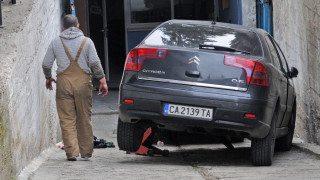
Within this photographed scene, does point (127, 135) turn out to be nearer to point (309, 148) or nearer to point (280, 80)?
point (280, 80)

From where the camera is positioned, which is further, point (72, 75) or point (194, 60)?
point (72, 75)

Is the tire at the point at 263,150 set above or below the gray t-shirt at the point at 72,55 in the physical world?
below

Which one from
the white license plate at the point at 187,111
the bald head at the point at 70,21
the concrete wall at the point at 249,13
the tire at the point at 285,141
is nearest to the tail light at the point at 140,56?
the white license plate at the point at 187,111

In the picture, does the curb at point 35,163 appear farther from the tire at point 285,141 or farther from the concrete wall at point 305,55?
the concrete wall at point 305,55

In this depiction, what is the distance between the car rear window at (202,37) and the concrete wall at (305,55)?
2.54 metres

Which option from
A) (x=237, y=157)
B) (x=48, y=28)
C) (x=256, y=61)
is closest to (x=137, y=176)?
(x=256, y=61)

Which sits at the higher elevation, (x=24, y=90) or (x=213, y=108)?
(x=24, y=90)

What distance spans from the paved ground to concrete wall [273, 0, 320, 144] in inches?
35.0

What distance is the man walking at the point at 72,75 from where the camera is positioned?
29.6ft

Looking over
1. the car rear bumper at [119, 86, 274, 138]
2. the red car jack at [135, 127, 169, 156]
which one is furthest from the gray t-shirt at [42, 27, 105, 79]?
the red car jack at [135, 127, 169, 156]

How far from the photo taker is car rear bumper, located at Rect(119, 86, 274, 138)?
8.24m

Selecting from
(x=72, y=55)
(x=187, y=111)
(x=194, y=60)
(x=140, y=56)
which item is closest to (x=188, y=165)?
(x=187, y=111)

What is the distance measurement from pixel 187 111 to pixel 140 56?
2.59 ft

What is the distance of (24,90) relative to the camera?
25.3 ft
